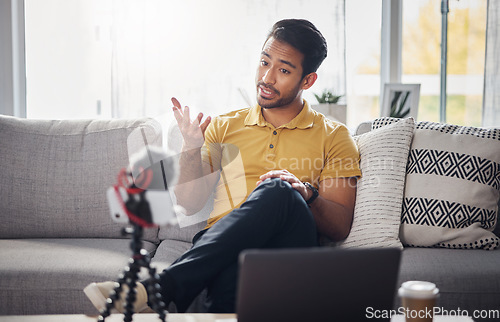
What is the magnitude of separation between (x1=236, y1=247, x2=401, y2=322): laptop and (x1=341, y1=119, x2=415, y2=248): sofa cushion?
3.00 feet

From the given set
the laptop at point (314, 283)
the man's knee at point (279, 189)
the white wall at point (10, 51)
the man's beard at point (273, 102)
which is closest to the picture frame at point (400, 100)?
the man's beard at point (273, 102)

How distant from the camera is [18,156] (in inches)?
88.7

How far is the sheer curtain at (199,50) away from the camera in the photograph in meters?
2.98

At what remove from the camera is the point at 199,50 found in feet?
9.95

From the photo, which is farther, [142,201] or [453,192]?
[453,192]

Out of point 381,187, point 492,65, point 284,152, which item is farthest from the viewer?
point 492,65

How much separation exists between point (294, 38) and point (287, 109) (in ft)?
0.91

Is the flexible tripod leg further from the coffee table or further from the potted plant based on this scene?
the potted plant

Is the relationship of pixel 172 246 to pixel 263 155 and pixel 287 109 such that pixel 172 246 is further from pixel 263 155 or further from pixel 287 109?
pixel 287 109

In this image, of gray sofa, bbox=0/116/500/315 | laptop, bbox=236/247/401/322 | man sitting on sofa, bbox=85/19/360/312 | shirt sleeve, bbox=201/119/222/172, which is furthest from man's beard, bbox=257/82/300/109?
laptop, bbox=236/247/401/322

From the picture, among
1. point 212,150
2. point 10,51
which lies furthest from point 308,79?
point 10,51

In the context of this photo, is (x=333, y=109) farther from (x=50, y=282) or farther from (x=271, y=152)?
(x=50, y=282)

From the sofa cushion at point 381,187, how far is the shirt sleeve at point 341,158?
0.14 ft

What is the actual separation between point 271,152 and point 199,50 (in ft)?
4.07
